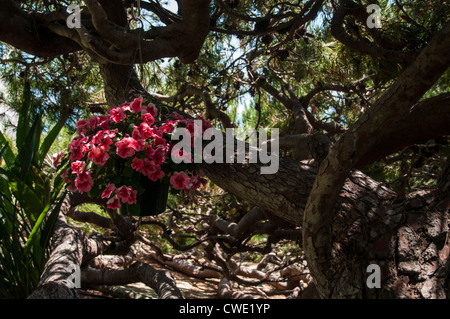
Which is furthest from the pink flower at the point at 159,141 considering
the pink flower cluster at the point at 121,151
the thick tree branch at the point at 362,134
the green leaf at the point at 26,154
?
the green leaf at the point at 26,154

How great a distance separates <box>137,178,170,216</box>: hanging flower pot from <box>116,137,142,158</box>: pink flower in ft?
0.78

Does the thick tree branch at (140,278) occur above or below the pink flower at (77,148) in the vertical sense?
below

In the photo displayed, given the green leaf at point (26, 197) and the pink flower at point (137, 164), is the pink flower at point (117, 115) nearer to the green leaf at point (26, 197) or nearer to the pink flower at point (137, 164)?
the pink flower at point (137, 164)

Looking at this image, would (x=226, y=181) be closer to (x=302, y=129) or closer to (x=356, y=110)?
(x=302, y=129)

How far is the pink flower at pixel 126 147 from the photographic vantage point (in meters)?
1.45

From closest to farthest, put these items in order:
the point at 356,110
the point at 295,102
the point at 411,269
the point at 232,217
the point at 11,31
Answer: the point at 411,269 < the point at 11,31 < the point at 295,102 < the point at 232,217 < the point at 356,110

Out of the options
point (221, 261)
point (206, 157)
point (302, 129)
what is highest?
point (302, 129)

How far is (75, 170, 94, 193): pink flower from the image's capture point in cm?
150

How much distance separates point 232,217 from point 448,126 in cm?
241

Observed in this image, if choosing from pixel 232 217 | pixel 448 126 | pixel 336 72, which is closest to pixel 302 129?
pixel 336 72

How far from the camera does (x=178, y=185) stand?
5.39 ft

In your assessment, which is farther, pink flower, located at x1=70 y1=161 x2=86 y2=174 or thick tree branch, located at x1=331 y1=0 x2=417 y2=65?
thick tree branch, located at x1=331 y1=0 x2=417 y2=65

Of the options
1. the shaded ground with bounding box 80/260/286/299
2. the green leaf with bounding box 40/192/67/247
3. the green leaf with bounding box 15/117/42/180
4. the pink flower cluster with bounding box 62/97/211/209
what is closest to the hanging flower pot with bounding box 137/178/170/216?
the pink flower cluster with bounding box 62/97/211/209

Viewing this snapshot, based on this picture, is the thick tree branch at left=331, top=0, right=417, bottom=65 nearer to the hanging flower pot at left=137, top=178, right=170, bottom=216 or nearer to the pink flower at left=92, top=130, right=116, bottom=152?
the hanging flower pot at left=137, top=178, right=170, bottom=216
